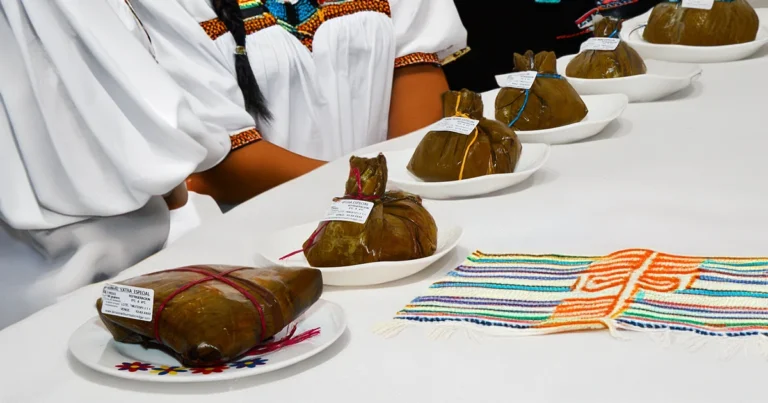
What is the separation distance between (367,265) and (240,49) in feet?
3.23

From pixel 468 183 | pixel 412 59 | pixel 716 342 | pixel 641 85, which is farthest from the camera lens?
pixel 412 59

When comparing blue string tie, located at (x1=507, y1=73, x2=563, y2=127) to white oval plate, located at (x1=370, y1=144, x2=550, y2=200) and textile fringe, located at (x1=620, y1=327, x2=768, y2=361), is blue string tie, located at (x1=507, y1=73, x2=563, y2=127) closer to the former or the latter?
white oval plate, located at (x1=370, y1=144, x2=550, y2=200)

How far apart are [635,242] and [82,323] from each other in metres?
0.54

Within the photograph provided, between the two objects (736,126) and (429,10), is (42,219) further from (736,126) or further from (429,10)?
(429,10)

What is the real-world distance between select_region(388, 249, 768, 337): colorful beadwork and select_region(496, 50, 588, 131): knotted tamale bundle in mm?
491

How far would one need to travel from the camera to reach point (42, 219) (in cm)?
117

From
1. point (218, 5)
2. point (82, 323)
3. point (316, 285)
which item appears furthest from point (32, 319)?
point (218, 5)

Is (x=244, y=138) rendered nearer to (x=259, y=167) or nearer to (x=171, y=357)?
(x=259, y=167)

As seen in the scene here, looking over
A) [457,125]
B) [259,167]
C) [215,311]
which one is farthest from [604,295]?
[259,167]

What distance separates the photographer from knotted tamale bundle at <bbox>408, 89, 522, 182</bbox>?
46.0 inches

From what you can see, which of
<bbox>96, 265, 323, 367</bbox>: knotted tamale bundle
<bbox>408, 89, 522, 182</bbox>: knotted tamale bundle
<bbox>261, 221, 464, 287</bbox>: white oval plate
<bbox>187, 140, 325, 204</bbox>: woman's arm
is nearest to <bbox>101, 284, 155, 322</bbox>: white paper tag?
<bbox>96, 265, 323, 367</bbox>: knotted tamale bundle

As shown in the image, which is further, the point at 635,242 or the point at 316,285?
the point at 635,242

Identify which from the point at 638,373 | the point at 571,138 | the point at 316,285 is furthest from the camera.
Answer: the point at 571,138

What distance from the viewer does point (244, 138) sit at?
174 centimetres
